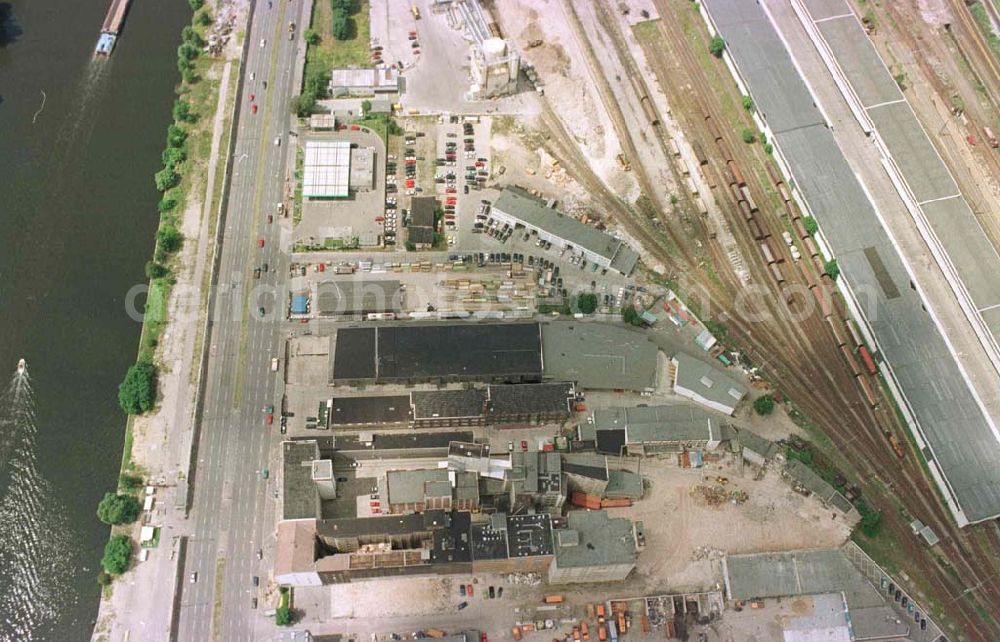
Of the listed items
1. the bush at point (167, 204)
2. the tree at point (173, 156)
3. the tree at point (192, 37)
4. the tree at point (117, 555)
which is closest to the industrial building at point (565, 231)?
the bush at point (167, 204)

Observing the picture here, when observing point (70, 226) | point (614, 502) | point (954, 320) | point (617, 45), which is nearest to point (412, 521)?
point (614, 502)

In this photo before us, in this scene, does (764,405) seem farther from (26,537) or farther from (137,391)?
(26,537)

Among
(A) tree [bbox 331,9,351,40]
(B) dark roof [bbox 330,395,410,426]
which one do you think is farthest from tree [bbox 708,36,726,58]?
(B) dark roof [bbox 330,395,410,426]

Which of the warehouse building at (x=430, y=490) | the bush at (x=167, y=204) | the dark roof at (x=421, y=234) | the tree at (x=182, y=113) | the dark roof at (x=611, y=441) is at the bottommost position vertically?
the warehouse building at (x=430, y=490)

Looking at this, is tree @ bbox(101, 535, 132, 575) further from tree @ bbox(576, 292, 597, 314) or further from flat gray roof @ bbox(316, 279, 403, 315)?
tree @ bbox(576, 292, 597, 314)

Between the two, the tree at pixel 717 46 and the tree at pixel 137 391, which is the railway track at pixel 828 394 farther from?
the tree at pixel 137 391

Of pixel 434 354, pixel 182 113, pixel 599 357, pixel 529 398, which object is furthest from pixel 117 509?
pixel 599 357

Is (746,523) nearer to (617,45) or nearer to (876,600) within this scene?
(876,600)
